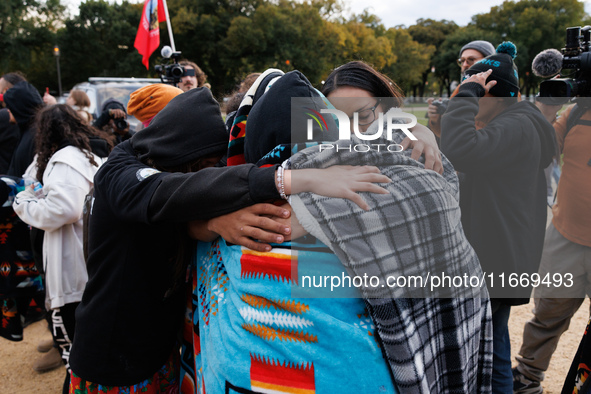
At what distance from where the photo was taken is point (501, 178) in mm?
2504

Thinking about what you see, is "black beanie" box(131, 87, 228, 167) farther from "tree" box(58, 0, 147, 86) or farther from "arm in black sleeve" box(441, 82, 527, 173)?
"tree" box(58, 0, 147, 86)

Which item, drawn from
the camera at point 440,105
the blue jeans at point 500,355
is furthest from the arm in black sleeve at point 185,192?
the camera at point 440,105

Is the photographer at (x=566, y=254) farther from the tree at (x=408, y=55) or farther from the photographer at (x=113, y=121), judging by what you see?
the tree at (x=408, y=55)

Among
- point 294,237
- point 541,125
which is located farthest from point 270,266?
point 541,125

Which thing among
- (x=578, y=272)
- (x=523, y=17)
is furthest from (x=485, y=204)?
(x=523, y=17)

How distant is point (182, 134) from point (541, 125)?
2.19m

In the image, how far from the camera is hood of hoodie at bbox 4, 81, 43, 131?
3967 mm

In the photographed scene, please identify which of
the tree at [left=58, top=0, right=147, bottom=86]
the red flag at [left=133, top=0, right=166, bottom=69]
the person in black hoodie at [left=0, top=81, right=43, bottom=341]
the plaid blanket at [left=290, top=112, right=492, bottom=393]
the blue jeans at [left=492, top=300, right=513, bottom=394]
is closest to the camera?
the plaid blanket at [left=290, top=112, right=492, bottom=393]

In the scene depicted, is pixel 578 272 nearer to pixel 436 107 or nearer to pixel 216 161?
pixel 436 107

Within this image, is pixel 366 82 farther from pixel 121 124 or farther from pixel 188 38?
pixel 188 38

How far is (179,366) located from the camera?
180 cm

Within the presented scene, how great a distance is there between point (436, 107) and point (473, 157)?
3.30ft

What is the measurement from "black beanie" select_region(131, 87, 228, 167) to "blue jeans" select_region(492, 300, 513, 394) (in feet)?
6.40

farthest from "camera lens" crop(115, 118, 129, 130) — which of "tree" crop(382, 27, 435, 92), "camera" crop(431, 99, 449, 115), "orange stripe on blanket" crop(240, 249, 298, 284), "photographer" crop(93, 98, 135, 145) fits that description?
"tree" crop(382, 27, 435, 92)
